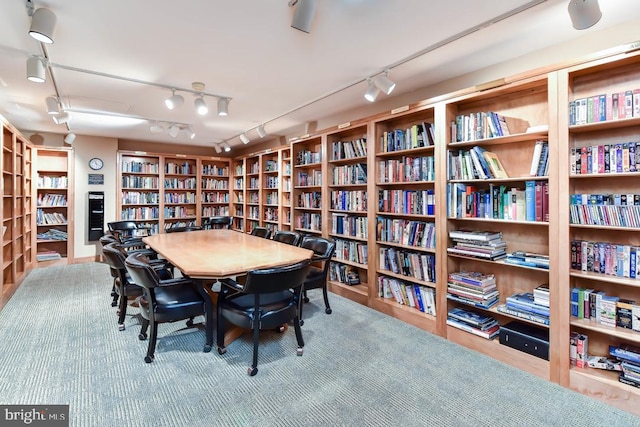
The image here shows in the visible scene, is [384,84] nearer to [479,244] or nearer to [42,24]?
[479,244]

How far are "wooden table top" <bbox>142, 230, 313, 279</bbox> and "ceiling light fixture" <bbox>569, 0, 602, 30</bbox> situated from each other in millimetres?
2418

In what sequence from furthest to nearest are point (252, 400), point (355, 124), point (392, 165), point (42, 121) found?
point (42, 121) < point (355, 124) < point (392, 165) < point (252, 400)

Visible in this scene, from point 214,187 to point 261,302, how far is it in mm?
5561

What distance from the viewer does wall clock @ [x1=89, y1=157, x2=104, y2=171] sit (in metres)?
5.95

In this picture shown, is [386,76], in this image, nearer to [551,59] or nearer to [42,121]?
[551,59]

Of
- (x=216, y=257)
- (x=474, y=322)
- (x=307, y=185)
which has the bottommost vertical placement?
(x=474, y=322)

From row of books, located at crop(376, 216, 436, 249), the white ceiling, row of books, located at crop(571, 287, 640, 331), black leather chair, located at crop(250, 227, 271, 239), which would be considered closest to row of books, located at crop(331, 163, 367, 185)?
row of books, located at crop(376, 216, 436, 249)

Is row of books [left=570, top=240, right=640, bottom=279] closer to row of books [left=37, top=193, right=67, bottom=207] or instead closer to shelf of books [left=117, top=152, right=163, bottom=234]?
shelf of books [left=117, top=152, right=163, bottom=234]

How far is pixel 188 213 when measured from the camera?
23.4 ft

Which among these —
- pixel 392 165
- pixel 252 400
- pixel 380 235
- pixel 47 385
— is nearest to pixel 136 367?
pixel 47 385

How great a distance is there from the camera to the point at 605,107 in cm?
201

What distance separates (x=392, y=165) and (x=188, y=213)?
5.40 meters

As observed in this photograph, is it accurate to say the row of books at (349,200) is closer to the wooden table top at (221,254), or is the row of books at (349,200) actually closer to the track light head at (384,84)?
the wooden table top at (221,254)

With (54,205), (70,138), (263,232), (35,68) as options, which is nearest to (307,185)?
(263,232)
